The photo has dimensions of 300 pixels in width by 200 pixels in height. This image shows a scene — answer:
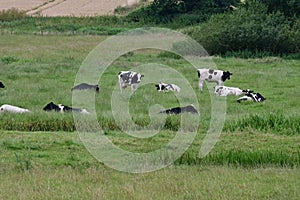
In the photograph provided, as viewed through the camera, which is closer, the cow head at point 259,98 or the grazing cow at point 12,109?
the grazing cow at point 12,109

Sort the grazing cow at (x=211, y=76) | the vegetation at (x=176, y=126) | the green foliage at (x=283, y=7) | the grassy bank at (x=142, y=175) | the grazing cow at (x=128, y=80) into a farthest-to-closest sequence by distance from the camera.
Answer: the green foliage at (x=283, y=7)
the grazing cow at (x=211, y=76)
the grazing cow at (x=128, y=80)
the vegetation at (x=176, y=126)
the grassy bank at (x=142, y=175)

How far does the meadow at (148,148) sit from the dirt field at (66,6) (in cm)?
4134

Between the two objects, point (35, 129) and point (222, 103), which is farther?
point (222, 103)

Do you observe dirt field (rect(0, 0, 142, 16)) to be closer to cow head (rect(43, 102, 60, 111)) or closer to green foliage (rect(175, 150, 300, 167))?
cow head (rect(43, 102, 60, 111))

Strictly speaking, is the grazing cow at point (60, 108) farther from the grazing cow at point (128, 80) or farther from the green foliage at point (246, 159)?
the green foliage at point (246, 159)

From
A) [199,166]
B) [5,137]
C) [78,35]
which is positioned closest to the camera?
[199,166]

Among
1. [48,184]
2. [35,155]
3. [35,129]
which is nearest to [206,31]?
[35,129]

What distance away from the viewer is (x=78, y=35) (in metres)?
49.5

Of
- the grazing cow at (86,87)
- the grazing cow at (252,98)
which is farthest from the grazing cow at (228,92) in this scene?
the grazing cow at (86,87)

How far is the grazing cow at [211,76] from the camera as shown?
904 inches

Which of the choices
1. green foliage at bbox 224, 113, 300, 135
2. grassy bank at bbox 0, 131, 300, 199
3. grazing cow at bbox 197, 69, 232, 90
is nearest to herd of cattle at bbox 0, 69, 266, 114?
grazing cow at bbox 197, 69, 232, 90

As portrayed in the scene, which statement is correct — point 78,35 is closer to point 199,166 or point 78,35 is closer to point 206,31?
point 206,31

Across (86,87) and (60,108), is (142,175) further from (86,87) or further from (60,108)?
(86,87)

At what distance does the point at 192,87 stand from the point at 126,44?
18.4 metres
